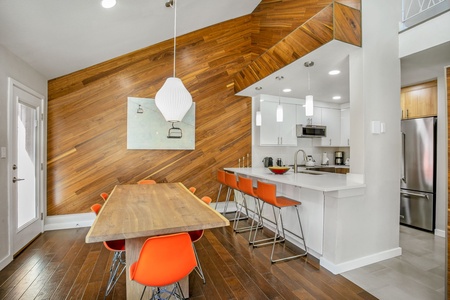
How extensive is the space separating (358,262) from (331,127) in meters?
3.65

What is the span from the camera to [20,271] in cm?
247

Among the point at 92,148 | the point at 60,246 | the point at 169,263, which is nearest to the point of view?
the point at 169,263

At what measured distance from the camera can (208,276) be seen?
2.38 m

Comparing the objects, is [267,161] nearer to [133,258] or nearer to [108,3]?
[133,258]

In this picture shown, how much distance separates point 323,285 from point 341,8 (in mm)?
2804

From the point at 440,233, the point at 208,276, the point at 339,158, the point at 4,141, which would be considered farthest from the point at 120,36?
the point at 440,233

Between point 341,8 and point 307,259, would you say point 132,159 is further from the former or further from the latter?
point 341,8

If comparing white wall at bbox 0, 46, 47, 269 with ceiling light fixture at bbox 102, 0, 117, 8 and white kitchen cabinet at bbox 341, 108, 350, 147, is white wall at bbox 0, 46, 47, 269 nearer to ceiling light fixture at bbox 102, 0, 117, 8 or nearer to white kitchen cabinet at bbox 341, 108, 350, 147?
ceiling light fixture at bbox 102, 0, 117, 8

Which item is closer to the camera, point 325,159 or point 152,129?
point 152,129

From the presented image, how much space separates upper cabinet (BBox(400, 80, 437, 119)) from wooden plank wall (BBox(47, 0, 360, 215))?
2264 mm

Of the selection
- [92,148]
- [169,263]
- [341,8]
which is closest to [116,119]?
[92,148]

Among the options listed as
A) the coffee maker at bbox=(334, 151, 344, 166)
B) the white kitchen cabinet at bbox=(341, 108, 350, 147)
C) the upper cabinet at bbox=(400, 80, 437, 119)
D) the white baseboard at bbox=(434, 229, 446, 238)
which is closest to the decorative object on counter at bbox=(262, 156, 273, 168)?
the white kitchen cabinet at bbox=(341, 108, 350, 147)

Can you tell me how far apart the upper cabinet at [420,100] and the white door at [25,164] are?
5907mm

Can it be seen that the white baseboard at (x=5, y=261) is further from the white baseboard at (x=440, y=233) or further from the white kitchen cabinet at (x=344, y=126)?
the white kitchen cabinet at (x=344, y=126)
